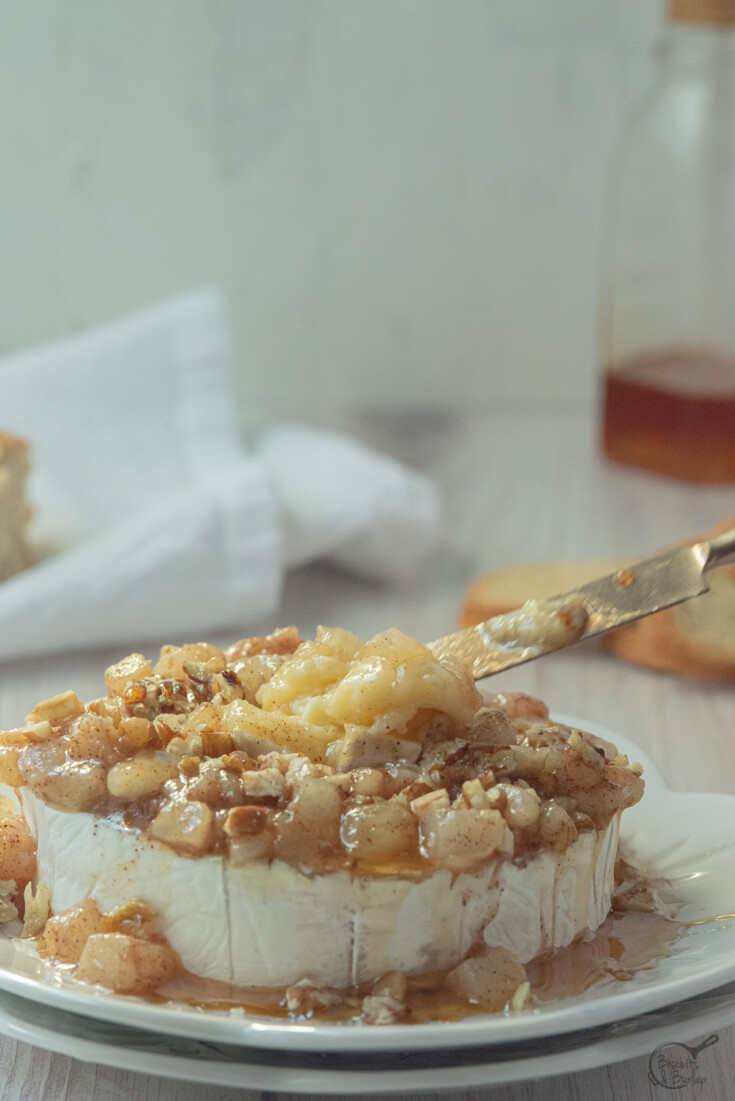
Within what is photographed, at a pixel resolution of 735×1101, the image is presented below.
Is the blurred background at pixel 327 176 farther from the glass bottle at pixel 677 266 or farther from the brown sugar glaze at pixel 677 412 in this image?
the brown sugar glaze at pixel 677 412

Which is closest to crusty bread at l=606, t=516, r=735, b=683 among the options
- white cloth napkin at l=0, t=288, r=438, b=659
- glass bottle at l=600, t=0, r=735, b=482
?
white cloth napkin at l=0, t=288, r=438, b=659

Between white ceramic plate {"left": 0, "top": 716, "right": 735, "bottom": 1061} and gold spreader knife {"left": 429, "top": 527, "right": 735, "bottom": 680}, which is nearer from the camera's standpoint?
white ceramic plate {"left": 0, "top": 716, "right": 735, "bottom": 1061}

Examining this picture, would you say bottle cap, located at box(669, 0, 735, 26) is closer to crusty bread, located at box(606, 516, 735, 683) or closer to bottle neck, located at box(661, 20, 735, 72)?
bottle neck, located at box(661, 20, 735, 72)

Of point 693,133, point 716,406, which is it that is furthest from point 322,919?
point 693,133

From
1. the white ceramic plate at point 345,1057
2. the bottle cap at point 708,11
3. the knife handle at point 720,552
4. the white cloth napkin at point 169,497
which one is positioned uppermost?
the bottle cap at point 708,11

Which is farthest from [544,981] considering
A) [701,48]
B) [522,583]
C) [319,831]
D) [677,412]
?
[701,48]

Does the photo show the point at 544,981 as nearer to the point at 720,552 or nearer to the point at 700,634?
the point at 720,552

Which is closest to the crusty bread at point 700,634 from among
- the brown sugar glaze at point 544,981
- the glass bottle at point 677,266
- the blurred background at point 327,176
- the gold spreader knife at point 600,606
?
the gold spreader knife at point 600,606
